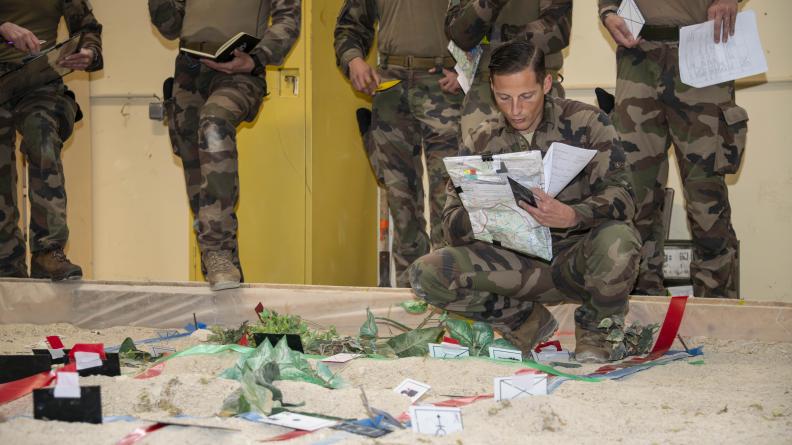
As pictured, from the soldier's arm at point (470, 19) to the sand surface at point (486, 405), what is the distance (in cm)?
139

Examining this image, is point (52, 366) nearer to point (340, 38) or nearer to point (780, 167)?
point (340, 38)

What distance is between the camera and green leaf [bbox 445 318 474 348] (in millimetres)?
2834

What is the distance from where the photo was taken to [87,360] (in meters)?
2.49

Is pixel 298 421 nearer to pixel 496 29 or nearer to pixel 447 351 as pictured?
pixel 447 351

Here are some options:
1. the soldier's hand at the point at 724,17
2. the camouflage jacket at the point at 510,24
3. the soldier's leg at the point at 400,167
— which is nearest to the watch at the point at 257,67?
the soldier's leg at the point at 400,167

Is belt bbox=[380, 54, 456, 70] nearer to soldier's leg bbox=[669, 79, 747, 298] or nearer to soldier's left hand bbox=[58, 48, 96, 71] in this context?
soldier's leg bbox=[669, 79, 747, 298]

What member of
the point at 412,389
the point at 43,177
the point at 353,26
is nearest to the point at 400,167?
the point at 353,26

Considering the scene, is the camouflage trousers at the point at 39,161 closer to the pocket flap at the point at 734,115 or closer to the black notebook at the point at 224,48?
the black notebook at the point at 224,48

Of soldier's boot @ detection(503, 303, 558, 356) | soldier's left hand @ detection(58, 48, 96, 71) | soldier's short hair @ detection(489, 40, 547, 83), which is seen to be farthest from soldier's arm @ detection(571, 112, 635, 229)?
soldier's left hand @ detection(58, 48, 96, 71)

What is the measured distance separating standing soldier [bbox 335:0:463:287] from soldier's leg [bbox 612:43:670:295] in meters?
0.72

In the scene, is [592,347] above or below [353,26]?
below

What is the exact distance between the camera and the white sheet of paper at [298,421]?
190cm

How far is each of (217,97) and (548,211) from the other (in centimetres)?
167

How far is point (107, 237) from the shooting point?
18.3 ft
